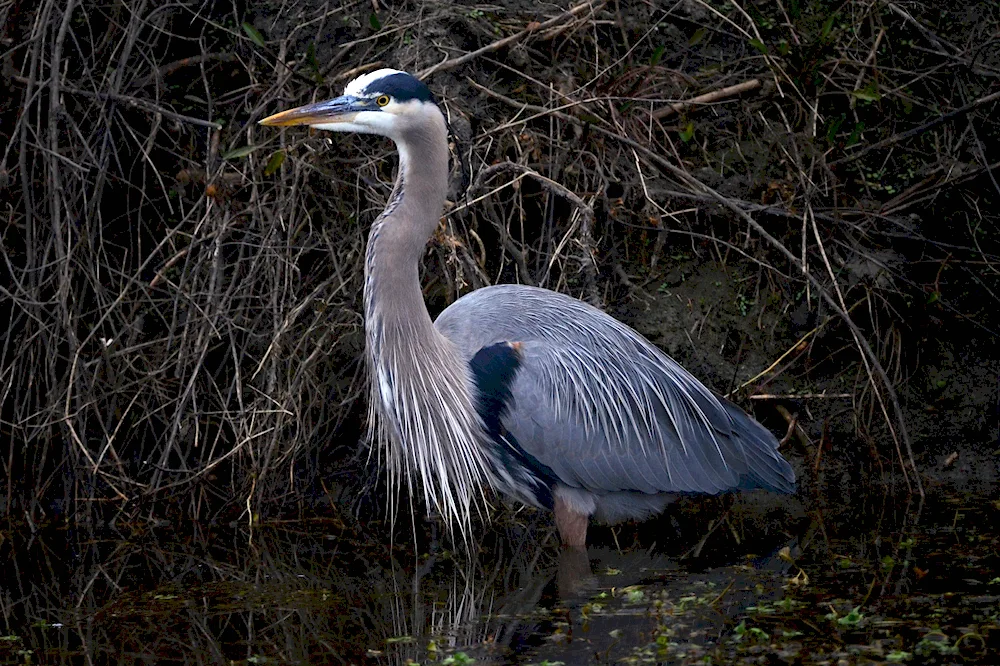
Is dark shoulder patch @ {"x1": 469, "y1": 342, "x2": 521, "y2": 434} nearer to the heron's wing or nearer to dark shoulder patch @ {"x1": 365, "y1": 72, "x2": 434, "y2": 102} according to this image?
the heron's wing

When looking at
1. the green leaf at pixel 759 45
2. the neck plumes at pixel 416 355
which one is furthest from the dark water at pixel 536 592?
the green leaf at pixel 759 45

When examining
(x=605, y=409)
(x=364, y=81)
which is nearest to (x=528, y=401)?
(x=605, y=409)

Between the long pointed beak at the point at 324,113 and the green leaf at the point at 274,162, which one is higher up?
the long pointed beak at the point at 324,113

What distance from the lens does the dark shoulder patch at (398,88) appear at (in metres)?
4.27

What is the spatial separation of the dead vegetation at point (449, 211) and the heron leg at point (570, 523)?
110 centimetres

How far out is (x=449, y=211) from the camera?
5199 mm

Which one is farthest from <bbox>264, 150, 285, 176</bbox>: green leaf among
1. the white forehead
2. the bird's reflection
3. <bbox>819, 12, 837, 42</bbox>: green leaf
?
<bbox>819, 12, 837, 42</bbox>: green leaf

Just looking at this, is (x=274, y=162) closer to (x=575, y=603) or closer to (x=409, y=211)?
(x=409, y=211)

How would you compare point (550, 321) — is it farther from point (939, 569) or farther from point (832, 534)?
point (939, 569)

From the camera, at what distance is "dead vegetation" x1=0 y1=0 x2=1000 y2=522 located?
5.11m

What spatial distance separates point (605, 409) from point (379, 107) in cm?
147

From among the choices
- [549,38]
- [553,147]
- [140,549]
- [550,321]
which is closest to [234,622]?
[140,549]

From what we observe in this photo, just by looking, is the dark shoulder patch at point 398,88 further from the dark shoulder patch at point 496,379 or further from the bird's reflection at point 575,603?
the bird's reflection at point 575,603

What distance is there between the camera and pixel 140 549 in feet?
15.6
